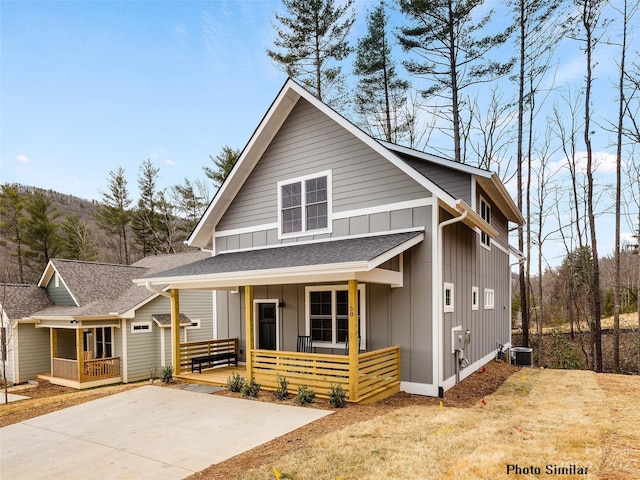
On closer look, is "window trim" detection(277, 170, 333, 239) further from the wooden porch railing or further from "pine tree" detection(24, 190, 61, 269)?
"pine tree" detection(24, 190, 61, 269)

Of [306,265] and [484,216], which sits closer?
[306,265]

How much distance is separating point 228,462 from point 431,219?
5851mm

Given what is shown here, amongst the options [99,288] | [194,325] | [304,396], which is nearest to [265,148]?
[304,396]

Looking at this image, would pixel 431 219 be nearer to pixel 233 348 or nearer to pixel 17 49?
pixel 233 348

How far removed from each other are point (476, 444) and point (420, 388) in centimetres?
326

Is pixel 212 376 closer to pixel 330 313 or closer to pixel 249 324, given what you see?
pixel 249 324

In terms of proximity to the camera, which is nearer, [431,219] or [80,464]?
[80,464]

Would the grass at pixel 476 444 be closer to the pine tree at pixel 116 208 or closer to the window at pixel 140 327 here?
the window at pixel 140 327

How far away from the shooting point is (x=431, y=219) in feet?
27.4

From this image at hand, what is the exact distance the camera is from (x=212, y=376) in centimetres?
995

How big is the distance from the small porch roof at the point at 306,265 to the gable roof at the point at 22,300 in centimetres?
1178

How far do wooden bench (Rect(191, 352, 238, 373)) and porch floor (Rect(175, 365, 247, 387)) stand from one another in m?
0.21

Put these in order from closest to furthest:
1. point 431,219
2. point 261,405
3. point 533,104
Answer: point 261,405
point 431,219
point 533,104

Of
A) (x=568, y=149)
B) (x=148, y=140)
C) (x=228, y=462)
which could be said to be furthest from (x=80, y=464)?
(x=148, y=140)
